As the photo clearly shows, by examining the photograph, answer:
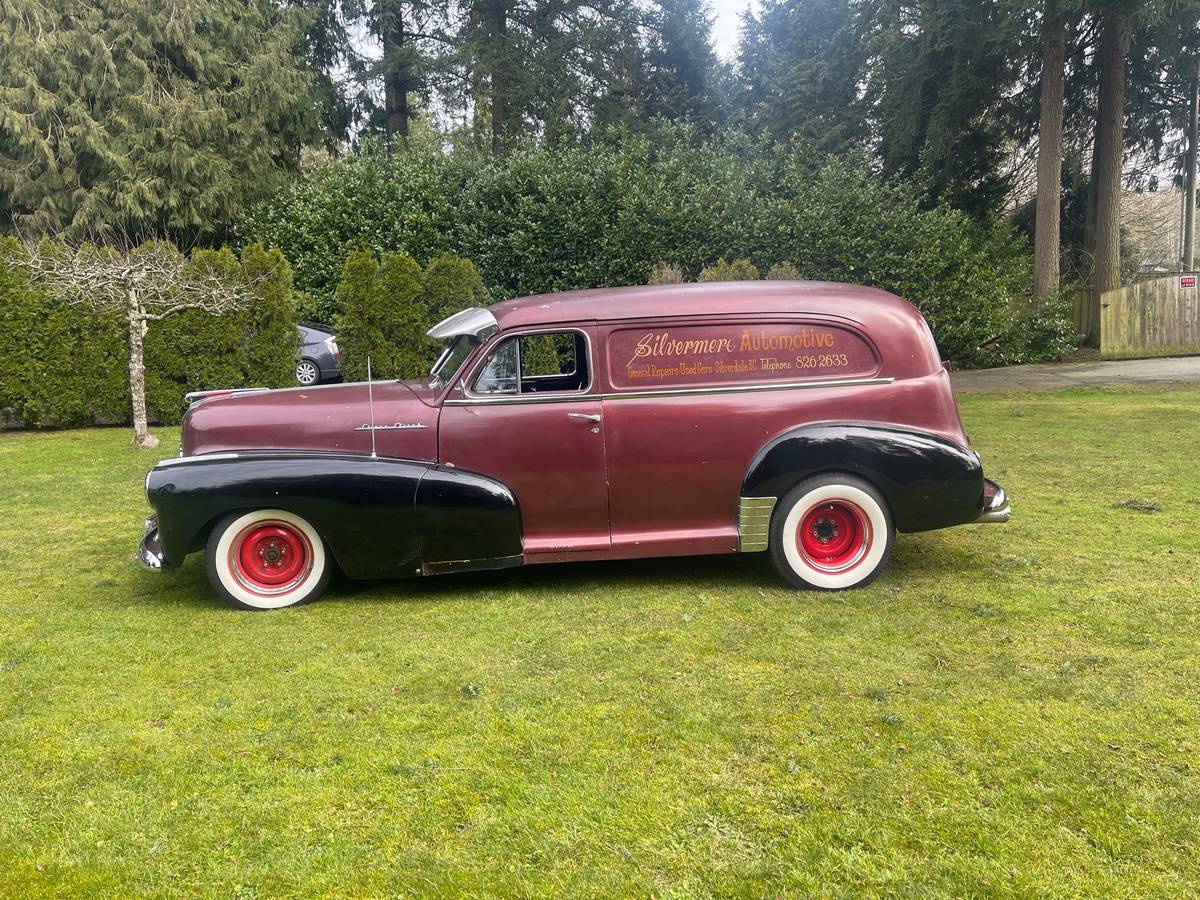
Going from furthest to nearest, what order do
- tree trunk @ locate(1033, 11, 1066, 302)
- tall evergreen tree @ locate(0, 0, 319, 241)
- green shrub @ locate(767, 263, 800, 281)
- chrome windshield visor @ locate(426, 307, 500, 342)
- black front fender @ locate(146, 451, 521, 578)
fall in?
tree trunk @ locate(1033, 11, 1066, 302)
tall evergreen tree @ locate(0, 0, 319, 241)
green shrub @ locate(767, 263, 800, 281)
chrome windshield visor @ locate(426, 307, 500, 342)
black front fender @ locate(146, 451, 521, 578)

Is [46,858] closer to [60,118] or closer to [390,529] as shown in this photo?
[390,529]

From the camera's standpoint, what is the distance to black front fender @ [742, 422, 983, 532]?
5.16 meters

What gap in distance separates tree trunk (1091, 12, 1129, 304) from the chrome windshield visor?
18725 millimetres

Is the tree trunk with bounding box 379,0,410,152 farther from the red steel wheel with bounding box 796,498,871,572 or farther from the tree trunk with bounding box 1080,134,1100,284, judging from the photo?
the red steel wheel with bounding box 796,498,871,572

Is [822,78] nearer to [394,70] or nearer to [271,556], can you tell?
[394,70]

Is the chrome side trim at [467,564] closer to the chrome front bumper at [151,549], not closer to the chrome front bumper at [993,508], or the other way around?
the chrome front bumper at [151,549]

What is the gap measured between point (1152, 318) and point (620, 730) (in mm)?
20478

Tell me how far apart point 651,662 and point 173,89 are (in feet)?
64.9

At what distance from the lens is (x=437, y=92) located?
25.6 metres

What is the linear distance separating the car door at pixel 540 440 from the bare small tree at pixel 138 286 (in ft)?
24.7

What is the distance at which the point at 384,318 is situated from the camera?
44.2ft

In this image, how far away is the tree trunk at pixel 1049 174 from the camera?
18609 millimetres

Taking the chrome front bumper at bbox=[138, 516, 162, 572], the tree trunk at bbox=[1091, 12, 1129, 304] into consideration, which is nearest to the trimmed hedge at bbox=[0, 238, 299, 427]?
the chrome front bumper at bbox=[138, 516, 162, 572]

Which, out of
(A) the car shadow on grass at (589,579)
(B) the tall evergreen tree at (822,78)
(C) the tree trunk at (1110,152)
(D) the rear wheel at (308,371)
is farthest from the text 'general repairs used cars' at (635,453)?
(B) the tall evergreen tree at (822,78)
